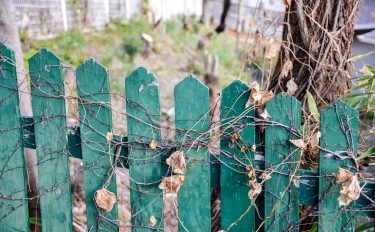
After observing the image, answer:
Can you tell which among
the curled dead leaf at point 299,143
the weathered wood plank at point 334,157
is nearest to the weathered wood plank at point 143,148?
the curled dead leaf at point 299,143

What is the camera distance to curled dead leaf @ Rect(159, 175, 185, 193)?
5.33 feet

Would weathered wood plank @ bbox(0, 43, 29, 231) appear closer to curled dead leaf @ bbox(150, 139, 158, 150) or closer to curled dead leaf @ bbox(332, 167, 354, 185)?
curled dead leaf @ bbox(150, 139, 158, 150)

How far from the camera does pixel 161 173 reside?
1718 millimetres

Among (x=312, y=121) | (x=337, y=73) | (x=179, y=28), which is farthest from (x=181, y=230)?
(x=179, y=28)

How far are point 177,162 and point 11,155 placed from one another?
940mm

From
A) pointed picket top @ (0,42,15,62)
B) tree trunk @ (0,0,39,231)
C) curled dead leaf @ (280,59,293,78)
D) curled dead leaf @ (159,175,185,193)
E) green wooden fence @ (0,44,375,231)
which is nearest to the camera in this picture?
green wooden fence @ (0,44,375,231)

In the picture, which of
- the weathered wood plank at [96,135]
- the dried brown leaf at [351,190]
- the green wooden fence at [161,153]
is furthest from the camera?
the weathered wood plank at [96,135]

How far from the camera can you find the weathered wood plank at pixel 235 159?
1.56 meters

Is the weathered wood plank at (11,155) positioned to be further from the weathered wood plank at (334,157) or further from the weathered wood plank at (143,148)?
the weathered wood plank at (334,157)

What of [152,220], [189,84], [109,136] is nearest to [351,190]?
[189,84]

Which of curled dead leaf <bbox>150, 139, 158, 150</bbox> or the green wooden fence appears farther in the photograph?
curled dead leaf <bbox>150, 139, 158, 150</bbox>

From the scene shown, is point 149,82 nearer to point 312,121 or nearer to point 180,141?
point 180,141

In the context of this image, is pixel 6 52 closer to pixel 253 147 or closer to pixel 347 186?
pixel 253 147

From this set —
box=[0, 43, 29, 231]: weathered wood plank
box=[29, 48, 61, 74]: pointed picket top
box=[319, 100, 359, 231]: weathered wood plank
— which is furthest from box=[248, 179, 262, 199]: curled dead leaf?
box=[0, 43, 29, 231]: weathered wood plank
